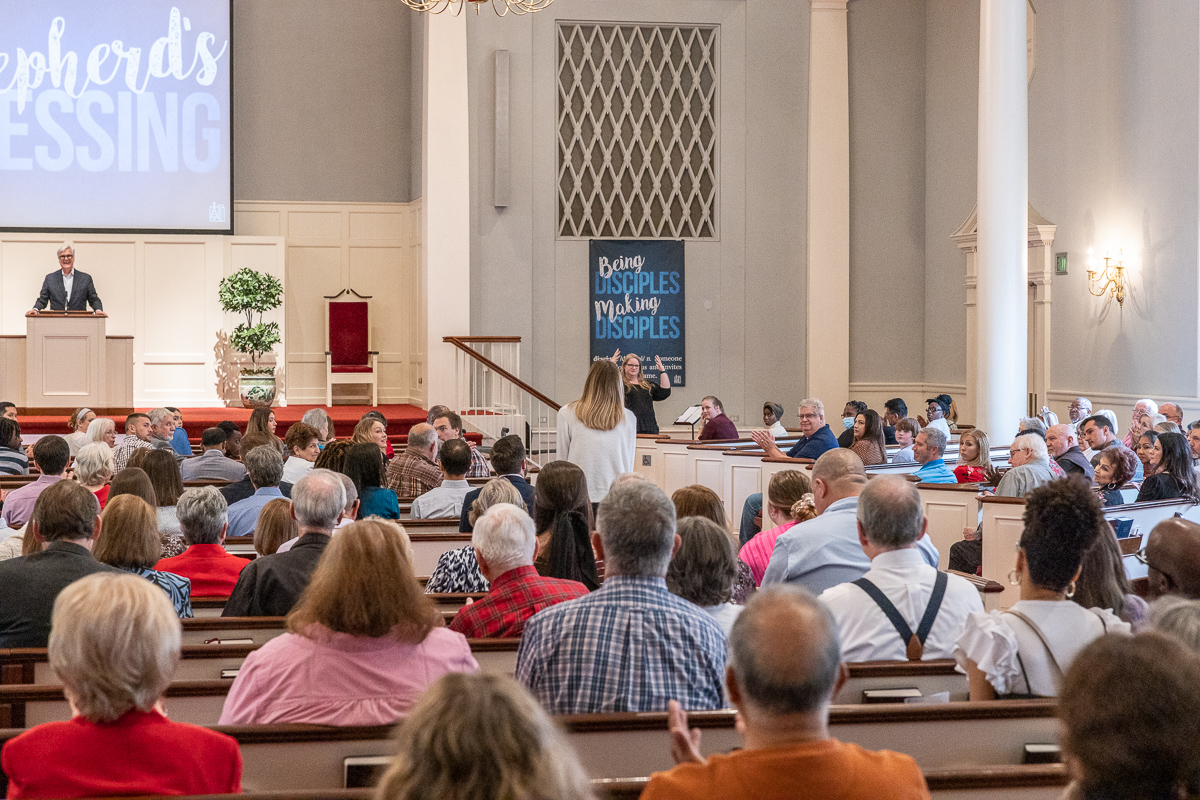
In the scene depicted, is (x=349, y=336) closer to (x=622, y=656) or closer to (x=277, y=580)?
(x=277, y=580)

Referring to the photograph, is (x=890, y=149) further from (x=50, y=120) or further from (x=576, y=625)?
(x=576, y=625)

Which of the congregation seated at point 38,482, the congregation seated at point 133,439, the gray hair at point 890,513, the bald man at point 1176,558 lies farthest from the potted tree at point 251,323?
the bald man at point 1176,558

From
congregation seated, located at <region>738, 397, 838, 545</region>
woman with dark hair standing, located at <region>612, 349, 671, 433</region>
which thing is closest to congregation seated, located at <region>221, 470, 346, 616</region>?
congregation seated, located at <region>738, 397, 838, 545</region>

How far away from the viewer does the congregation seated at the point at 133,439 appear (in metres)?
7.00

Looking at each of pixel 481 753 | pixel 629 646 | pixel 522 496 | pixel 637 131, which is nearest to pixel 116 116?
pixel 637 131

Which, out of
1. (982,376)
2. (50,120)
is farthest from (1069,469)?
(50,120)

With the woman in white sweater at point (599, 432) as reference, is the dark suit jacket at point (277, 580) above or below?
below

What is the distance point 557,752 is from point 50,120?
13242 millimetres

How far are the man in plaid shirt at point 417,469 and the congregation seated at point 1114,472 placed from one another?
3463mm

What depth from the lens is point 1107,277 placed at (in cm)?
1071

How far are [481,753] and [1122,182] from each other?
10.7 meters

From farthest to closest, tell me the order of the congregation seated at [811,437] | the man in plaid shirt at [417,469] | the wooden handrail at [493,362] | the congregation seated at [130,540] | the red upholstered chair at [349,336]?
the red upholstered chair at [349,336]
the wooden handrail at [493,362]
the congregation seated at [811,437]
the man in plaid shirt at [417,469]
the congregation seated at [130,540]

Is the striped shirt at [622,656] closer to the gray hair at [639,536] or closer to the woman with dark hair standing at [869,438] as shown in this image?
the gray hair at [639,536]

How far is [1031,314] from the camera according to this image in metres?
12.0
